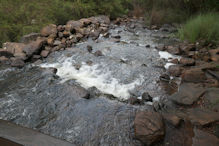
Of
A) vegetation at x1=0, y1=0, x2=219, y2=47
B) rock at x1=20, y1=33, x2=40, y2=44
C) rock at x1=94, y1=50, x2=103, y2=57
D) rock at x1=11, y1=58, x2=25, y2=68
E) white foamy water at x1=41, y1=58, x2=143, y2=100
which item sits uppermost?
vegetation at x1=0, y1=0, x2=219, y2=47

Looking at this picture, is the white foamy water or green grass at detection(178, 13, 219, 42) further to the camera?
green grass at detection(178, 13, 219, 42)

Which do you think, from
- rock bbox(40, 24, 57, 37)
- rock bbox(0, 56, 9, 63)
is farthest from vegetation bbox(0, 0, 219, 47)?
rock bbox(0, 56, 9, 63)

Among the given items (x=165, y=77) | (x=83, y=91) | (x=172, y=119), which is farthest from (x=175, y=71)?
(x=83, y=91)

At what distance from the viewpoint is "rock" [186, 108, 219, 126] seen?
2.05 metres

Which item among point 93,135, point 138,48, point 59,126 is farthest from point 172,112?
point 138,48

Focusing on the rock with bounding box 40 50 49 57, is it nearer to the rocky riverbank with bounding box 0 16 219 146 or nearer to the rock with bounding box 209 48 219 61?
the rocky riverbank with bounding box 0 16 219 146

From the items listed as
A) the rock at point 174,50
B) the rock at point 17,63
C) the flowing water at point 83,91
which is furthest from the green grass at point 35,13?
the rock at point 174,50

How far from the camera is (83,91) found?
2.99 meters

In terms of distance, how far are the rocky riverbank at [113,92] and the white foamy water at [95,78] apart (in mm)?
22

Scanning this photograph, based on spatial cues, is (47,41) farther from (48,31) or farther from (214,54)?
(214,54)

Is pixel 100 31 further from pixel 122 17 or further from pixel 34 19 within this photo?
pixel 122 17

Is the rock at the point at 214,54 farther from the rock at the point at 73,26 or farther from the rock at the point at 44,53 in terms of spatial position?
the rock at the point at 73,26

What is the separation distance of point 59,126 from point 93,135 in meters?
0.59

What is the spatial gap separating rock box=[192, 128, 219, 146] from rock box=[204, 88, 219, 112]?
611mm
